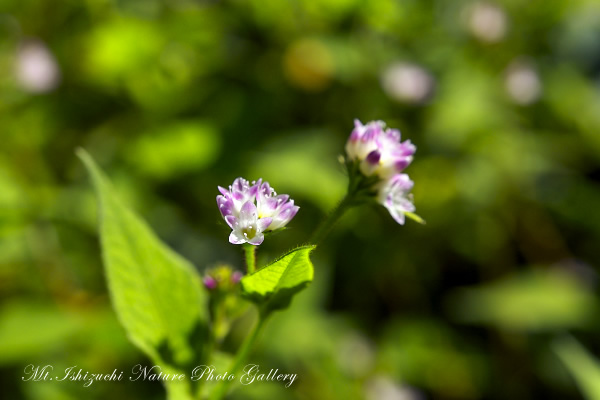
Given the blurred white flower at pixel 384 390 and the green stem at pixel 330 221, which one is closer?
the green stem at pixel 330 221

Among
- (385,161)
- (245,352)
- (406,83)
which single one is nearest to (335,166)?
(406,83)

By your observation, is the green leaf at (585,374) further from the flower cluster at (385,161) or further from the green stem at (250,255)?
the green stem at (250,255)

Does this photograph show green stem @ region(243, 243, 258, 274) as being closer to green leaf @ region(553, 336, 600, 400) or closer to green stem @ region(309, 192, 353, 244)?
green stem @ region(309, 192, 353, 244)

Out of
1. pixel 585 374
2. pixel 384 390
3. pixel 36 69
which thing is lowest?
pixel 384 390

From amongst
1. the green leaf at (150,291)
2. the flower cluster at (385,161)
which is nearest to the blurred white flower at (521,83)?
the flower cluster at (385,161)

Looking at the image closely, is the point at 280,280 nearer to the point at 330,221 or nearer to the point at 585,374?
the point at 330,221
